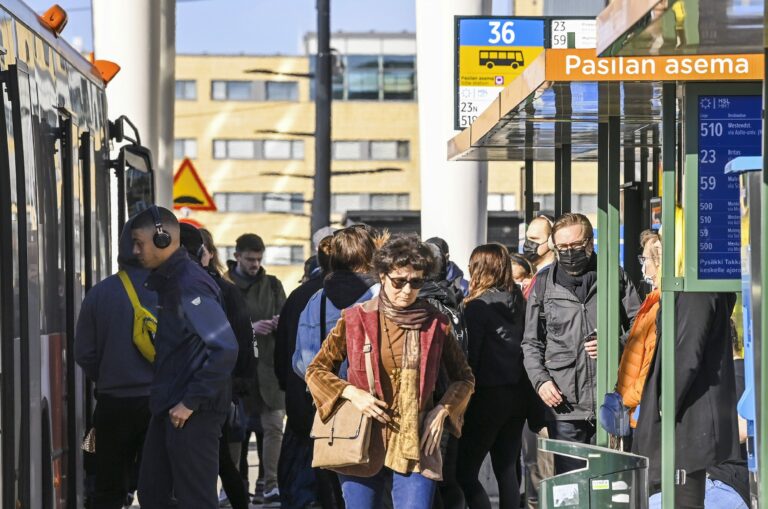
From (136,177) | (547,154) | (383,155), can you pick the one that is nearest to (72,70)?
(136,177)

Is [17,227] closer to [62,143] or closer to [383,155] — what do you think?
[62,143]

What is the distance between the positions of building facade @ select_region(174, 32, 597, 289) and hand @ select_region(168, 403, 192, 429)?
6977cm

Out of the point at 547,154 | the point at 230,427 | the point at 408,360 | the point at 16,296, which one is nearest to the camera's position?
the point at 16,296

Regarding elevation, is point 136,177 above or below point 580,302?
above

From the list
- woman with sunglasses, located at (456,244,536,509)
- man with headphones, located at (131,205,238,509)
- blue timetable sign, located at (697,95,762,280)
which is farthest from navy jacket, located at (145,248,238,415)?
blue timetable sign, located at (697,95,762,280)

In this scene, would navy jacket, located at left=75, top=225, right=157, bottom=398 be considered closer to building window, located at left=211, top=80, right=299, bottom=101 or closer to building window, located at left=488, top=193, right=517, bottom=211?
building window, located at left=488, top=193, right=517, bottom=211

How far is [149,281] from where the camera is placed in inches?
295

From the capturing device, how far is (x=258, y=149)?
8075 centimetres

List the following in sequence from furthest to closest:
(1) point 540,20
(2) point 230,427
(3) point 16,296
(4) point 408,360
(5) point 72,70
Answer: (1) point 540,20, (2) point 230,427, (5) point 72,70, (4) point 408,360, (3) point 16,296

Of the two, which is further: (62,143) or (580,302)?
(580,302)

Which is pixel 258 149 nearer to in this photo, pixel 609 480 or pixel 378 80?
pixel 378 80

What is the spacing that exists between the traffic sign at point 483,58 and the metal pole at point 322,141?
7.15 m

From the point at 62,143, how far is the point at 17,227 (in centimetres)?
152

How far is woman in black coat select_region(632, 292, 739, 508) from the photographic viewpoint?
6945 mm
